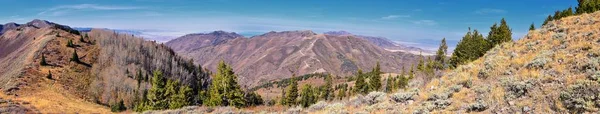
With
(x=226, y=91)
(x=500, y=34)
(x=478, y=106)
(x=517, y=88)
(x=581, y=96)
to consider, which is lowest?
(x=226, y=91)

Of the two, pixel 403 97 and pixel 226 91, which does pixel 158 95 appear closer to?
pixel 226 91

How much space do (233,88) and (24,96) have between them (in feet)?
184

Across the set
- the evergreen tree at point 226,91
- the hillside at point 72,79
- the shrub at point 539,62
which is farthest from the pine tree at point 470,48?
the hillside at point 72,79

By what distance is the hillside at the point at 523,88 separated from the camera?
49.8 ft

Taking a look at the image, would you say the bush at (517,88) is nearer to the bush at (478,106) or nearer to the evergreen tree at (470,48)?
the bush at (478,106)

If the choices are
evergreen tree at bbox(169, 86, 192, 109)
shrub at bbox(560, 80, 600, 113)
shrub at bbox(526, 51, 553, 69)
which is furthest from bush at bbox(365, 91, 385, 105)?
evergreen tree at bbox(169, 86, 192, 109)

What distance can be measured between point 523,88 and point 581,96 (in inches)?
146

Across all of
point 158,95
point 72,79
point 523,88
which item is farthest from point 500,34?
point 72,79

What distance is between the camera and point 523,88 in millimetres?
18047

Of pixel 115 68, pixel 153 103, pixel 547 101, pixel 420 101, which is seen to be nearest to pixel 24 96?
pixel 153 103

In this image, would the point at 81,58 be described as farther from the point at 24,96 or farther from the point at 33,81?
the point at 24,96

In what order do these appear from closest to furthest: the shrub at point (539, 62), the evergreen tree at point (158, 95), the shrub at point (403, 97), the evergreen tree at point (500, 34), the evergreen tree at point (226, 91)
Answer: the shrub at point (539, 62)
the shrub at point (403, 97)
the evergreen tree at point (226, 91)
the evergreen tree at point (158, 95)
the evergreen tree at point (500, 34)

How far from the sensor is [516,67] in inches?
947

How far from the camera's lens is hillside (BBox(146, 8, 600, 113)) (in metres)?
15.2
